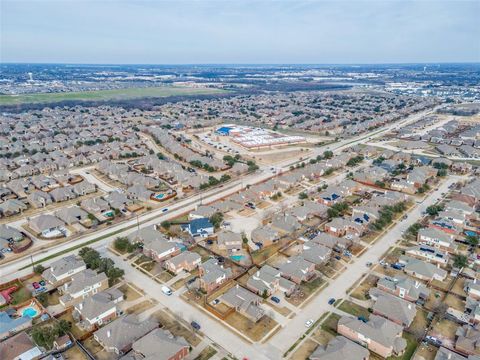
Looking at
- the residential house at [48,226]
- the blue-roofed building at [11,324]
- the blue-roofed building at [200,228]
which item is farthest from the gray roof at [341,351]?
the residential house at [48,226]

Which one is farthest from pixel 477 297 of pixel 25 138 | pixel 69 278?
pixel 25 138

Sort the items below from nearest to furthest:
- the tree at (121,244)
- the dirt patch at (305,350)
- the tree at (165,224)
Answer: the dirt patch at (305,350) → the tree at (121,244) → the tree at (165,224)

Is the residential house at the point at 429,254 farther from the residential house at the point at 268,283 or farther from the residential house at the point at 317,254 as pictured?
the residential house at the point at 268,283

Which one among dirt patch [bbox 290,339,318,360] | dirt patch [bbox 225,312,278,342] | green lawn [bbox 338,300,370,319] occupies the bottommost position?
dirt patch [bbox 290,339,318,360]

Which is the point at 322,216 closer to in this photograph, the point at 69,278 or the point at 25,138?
the point at 69,278

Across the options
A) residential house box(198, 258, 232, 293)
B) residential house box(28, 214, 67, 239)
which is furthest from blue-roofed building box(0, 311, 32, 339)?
residential house box(198, 258, 232, 293)

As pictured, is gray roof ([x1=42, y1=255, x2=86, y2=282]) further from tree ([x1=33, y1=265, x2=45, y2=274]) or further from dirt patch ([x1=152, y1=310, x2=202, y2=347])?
dirt patch ([x1=152, y1=310, x2=202, y2=347])

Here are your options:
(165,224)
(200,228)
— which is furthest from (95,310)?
(200,228)

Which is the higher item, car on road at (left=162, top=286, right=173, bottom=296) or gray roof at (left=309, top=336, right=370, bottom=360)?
gray roof at (left=309, top=336, right=370, bottom=360)

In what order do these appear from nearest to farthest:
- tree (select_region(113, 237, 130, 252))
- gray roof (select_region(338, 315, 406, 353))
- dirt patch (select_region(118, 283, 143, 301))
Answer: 1. gray roof (select_region(338, 315, 406, 353))
2. dirt patch (select_region(118, 283, 143, 301))
3. tree (select_region(113, 237, 130, 252))
